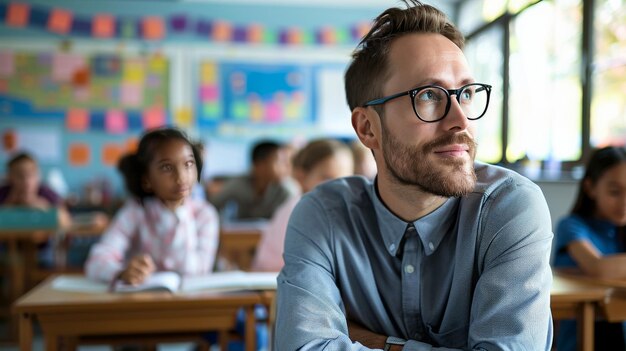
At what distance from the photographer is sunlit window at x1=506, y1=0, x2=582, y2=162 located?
13.1 ft

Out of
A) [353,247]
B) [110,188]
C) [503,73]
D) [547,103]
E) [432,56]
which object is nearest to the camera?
[432,56]

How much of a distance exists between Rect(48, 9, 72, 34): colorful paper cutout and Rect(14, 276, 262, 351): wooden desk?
4814 mm

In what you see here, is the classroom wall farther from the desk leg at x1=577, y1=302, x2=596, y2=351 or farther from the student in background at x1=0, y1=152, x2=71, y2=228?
the desk leg at x1=577, y1=302, x2=596, y2=351

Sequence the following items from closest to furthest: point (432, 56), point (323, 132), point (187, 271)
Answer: point (432, 56)
point (187, 271)
point (323, 132)

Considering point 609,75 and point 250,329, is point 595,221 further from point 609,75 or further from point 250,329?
point 609,75

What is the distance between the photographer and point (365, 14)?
21.7 feet

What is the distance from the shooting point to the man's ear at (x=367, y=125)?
1330mm

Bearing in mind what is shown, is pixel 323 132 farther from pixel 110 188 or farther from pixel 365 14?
pixel 110 188

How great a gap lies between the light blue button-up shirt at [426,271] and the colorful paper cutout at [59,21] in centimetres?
536

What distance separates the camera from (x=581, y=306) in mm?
1779

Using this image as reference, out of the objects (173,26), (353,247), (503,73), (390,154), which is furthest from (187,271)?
(173,26)

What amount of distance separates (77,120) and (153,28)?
1.16 metres

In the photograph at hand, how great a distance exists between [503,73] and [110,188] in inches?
147

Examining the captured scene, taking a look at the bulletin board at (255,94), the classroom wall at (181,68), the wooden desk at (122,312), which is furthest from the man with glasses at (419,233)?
the bulletin board at (255,94)
